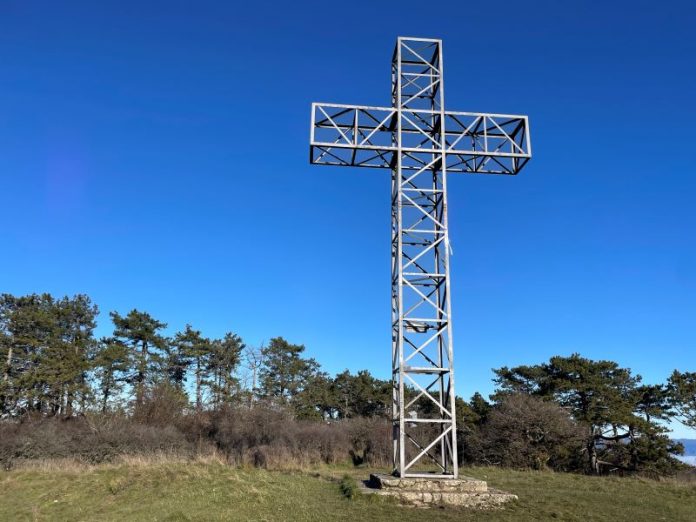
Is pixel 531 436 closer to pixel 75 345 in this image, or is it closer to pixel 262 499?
pixel 262 499

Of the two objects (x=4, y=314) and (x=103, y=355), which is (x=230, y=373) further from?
(x=4, y=314)

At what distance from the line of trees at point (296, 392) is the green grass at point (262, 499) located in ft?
44.9

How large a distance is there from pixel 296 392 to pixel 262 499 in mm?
40944

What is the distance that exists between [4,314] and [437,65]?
40.9m

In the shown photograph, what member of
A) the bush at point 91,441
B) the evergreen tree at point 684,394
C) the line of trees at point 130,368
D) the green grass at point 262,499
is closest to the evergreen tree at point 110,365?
the line of trees at point 130,368

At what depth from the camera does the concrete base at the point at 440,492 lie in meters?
9.98

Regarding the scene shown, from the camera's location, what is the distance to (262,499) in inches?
407

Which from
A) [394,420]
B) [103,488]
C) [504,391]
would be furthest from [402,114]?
[504,391]

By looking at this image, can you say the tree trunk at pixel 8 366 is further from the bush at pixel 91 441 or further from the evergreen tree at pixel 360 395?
the evergreen tree at pixel 360 395

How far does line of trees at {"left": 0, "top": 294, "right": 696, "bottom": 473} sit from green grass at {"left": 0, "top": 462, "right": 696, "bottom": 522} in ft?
44.9

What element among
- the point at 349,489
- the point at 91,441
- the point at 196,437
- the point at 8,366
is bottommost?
the point at 196,437

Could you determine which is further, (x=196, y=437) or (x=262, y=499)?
(x=196, y=437)

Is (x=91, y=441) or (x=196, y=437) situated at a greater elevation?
(x=91, y=441)

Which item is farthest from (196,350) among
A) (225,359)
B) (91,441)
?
(91,441)
